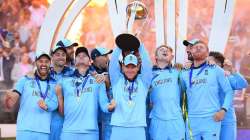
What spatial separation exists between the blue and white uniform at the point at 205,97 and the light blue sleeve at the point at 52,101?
145cm

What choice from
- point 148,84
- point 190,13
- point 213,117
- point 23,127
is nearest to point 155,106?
point 148,84

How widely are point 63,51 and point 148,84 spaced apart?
108 centimetres

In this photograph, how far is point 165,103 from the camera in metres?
5.23

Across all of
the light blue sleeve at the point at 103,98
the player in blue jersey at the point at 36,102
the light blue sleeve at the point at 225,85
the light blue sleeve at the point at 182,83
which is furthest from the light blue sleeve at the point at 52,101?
the light blue sleeve at the point at 225,85

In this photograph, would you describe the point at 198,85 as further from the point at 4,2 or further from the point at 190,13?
the point at 4,2

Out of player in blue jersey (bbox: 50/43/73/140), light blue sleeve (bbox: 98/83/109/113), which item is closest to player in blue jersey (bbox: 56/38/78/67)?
player in blue jersey (bbox: 50/43/73/140)

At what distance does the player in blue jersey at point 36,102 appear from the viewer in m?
5.21

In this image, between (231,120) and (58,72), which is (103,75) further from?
(231,120)

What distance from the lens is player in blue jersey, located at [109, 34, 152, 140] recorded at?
4.96 metres

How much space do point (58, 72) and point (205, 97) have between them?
171cm

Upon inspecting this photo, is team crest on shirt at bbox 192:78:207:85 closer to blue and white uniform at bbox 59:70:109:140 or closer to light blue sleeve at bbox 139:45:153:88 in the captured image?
light blue sleeve at bbox 139:45:153:88

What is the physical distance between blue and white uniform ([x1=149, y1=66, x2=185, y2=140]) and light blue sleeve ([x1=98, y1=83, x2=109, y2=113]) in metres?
0.53

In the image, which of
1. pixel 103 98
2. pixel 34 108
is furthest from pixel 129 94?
pixel 34 108

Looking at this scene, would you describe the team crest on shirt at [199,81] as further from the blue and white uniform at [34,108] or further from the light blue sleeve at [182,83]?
the blue and white uniform at [34,108]
